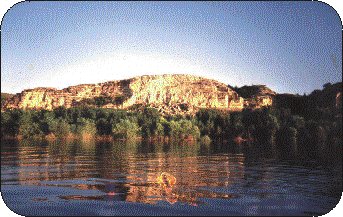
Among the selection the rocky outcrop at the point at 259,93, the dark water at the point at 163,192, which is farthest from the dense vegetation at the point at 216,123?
the dark water at the point at 163,192

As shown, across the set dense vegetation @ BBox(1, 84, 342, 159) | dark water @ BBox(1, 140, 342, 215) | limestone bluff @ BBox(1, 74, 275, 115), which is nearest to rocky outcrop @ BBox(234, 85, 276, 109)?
limestone bluff @ BBox(1, 74, 275, 115)

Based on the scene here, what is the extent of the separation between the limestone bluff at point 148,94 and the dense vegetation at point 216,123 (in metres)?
0.64

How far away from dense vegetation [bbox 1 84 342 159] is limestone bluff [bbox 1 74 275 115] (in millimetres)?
639

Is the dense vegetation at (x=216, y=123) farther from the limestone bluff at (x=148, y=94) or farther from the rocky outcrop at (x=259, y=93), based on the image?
the limestone bluff at (x=148, y=94)

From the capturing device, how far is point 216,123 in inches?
1134

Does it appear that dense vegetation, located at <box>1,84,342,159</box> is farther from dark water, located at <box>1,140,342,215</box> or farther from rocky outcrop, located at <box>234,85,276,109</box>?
dark water, located at <box>1,140,342,215</box>

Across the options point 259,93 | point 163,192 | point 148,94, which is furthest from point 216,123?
point 163,192

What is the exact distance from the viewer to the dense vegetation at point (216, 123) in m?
14.0

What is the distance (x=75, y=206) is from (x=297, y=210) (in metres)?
3.50

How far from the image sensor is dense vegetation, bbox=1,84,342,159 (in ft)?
45.8

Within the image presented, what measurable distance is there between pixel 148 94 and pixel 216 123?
13.4 meters

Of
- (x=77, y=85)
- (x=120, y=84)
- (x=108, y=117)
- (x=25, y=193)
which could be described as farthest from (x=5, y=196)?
(x=108, y=117)

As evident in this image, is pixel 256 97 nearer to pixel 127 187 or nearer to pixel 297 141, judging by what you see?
pixel 127 187

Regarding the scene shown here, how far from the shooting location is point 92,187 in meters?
7.92
